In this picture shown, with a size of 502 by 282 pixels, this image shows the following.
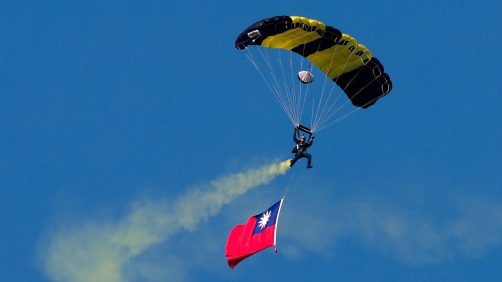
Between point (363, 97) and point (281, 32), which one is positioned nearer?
point (281, 32)

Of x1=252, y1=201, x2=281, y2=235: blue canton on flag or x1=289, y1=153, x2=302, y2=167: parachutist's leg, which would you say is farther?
x1=252, y1=201, x2=281, y2=235: blue canton on flag

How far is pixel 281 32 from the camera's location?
50.2m

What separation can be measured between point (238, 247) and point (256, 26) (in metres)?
7.15

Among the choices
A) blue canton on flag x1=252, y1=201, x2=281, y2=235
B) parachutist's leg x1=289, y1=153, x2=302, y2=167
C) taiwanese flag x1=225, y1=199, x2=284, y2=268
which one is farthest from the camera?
blue canton on flag x1=252, y1=201, x2=281, y2=235

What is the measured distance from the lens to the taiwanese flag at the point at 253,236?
5041 cm

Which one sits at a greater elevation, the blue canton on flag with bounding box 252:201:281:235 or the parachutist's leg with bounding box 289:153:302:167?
the parachutist's leg with bounding box 289:153:302:167

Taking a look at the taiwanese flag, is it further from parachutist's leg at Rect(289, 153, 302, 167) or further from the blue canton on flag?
parachutist's leg at Rect(289, 153, 302, 167)

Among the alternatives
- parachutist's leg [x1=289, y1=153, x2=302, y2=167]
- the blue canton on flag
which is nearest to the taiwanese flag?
the blue canton on flag

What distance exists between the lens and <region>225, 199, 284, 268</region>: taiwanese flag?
165 feet

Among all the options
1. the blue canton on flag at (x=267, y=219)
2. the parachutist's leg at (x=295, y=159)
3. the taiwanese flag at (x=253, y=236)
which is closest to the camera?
the taiwanese flag at (x=253, y=236)

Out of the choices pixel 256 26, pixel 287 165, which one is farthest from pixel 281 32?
pixel 287 165

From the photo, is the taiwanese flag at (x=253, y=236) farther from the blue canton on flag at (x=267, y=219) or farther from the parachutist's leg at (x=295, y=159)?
the parachutist's leg at (x=295, y=159)

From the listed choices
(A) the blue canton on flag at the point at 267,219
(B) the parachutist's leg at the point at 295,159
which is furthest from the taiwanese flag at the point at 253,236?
(B) the parachutist's leg at the point at 295,159

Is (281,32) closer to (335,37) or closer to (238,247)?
(335,37)
